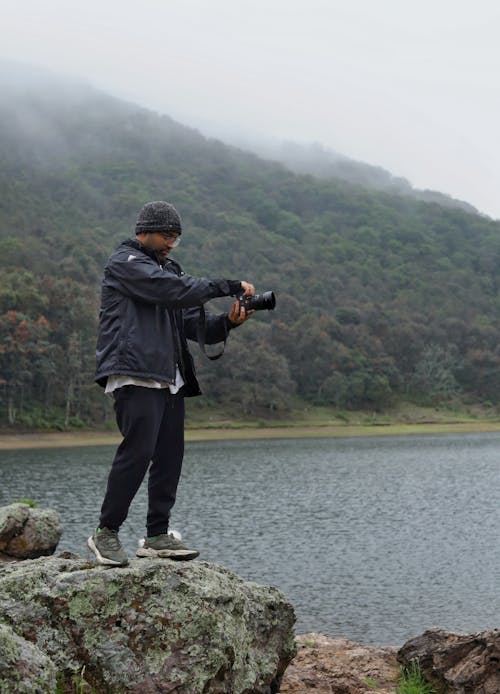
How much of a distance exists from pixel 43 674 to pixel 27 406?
239ft

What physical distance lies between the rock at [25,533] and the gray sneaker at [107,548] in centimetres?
1120

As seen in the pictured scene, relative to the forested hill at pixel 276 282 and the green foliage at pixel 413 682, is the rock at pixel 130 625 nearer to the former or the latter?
the green foliage at pixel 413 682

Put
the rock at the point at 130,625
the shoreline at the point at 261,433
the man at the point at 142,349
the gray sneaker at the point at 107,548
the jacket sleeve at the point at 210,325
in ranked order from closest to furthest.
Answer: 1. the rock at the point at 130,625
2. the gray sneaker at the point at 107,548
3. the man at the point at 142,349
4. the jacket sleeve at the point at 210,325
5. the shoreline at the point at 261,433

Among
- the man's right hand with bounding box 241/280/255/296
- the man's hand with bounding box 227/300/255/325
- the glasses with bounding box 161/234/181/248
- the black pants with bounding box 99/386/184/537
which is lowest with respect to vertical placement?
the black pants with bounding box 99/386/184/537

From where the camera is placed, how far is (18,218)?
414 ft

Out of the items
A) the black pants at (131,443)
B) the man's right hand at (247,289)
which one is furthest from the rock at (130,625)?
the man's right hand at (247,289)

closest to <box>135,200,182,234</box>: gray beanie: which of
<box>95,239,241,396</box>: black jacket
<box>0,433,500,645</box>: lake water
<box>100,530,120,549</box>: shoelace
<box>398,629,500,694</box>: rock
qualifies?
<box>95,239,241,396</box>: black jacket

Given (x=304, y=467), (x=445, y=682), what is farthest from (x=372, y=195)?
(x=445, y=682)

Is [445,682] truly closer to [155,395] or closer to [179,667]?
[179,667]

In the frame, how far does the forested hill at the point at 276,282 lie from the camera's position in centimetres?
7881

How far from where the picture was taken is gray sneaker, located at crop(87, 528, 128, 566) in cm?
517

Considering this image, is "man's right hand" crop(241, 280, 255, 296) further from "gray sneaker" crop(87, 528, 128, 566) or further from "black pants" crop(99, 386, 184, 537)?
"gray sneaker" crop(87, 528, 128, 566)

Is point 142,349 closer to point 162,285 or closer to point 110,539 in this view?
point 162,285

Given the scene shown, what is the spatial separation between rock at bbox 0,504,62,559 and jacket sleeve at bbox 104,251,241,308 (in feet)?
38.8
